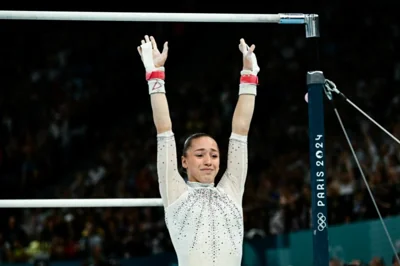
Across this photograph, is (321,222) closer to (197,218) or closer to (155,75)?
(197,218)

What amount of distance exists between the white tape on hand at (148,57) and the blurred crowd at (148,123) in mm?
4050

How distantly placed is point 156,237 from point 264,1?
596cm

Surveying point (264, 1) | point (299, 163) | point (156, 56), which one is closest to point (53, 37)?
point (264, 1)

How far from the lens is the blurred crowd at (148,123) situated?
914 cm

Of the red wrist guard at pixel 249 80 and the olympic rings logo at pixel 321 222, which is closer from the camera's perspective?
the red wrist guard at pixel 249 80

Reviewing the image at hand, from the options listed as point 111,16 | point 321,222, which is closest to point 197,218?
point 321,222

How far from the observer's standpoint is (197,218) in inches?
152

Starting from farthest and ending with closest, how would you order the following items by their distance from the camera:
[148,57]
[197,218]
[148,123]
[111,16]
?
[148,123] < [111,16] < [148,57] < [197,218]

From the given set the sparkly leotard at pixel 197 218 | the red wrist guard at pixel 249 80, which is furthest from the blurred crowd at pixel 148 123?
the sparkly leotard at pixel 197 218

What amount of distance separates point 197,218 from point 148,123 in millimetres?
8416

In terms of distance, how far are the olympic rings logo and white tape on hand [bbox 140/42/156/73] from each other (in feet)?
4.28

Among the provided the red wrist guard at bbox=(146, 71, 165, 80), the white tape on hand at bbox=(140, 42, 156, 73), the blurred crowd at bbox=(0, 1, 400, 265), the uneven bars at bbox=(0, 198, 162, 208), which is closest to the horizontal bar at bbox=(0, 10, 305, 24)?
the white tape on hand at bbox=(140, 42, 156, 73)

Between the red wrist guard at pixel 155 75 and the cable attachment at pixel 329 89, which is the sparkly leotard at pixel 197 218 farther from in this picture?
the cable attachment at pixel 329 89

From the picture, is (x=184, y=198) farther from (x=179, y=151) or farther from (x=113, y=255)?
(x=179, y=151)
